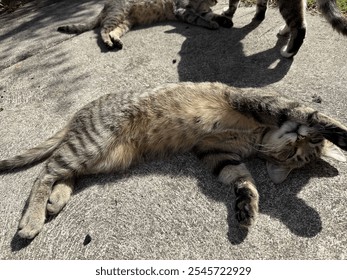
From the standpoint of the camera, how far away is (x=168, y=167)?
11.5ft

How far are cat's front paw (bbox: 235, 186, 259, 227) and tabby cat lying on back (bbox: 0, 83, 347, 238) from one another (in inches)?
3.0

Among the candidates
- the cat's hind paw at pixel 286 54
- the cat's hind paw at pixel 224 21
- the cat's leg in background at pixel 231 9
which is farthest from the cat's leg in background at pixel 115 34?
the cat's hind paw at pixel 286 54

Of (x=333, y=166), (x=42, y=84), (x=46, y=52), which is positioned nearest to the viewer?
(x=333, y=166)

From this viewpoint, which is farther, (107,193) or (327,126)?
(107,193)

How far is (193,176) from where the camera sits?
3.37 metres

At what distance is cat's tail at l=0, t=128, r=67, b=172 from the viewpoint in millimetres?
3664

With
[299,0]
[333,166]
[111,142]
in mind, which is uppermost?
[299,0]

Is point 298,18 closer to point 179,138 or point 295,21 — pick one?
point 295,21

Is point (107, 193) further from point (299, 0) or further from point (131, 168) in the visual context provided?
point (299, 0)

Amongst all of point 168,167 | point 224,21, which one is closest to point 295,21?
point 224,21

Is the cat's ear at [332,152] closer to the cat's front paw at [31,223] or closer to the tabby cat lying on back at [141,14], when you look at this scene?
the cat's front paw at [31,223]

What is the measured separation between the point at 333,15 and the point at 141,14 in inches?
134

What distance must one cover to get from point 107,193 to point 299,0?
3.49 metres
